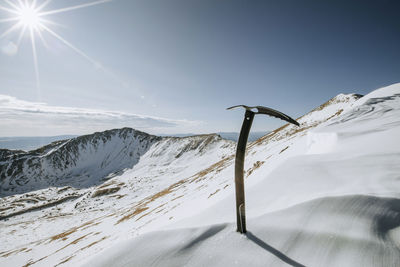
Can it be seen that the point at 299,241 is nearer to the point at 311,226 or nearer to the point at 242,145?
the point at 311,226

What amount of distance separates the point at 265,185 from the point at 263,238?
7.33ft

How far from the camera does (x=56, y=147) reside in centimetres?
19825

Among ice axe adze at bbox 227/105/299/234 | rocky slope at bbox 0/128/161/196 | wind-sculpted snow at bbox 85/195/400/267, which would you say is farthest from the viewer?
rocky slope at bbox 0/128/161/196

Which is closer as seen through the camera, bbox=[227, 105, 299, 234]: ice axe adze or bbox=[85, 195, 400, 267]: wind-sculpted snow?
bbox=[85, 195, 400, 267]: wind-sculpted snow

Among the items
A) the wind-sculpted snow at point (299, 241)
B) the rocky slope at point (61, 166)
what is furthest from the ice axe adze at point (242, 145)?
the rocky slope at point (61, 166)

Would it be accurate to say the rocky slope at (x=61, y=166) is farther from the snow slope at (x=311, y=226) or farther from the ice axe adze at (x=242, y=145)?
the ice axe adze at (x=242, y=145)

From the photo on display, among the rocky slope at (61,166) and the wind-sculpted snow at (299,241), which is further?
the rocky slope at (61,166)

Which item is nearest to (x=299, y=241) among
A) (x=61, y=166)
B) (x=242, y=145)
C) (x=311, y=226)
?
(x=311, y=226)

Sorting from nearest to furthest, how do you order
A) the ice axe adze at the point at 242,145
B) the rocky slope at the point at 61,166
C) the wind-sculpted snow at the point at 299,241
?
the wind-sculpted snow at the point at 299,241
the ice axe adze at the point at 242,145
the rocky slope at the point at 61,166

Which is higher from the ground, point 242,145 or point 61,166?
point 242,145

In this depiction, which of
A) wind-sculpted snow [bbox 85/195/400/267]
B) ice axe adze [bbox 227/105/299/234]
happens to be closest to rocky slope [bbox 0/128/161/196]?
wind-sculpted snow [bbox 85/195/400/267]

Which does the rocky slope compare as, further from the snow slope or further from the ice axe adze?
the ice axe adze

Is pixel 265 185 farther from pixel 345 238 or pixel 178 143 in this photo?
pixel 178 143

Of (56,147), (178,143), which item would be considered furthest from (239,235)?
(56,147)
